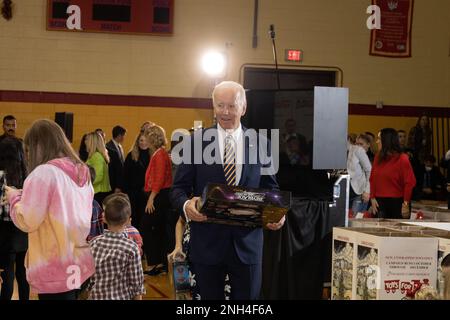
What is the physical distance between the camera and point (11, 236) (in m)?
5.02

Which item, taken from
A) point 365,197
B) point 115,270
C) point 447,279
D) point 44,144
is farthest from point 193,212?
point 365,197

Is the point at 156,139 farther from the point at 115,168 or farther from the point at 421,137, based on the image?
the point at 421,137

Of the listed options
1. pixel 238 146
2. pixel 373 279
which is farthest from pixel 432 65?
pixel 238 146

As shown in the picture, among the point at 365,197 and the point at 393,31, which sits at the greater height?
the point at 393,31

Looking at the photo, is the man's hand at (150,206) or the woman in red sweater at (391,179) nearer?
the woman in red sweater at (391,179)

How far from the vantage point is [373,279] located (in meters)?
4.33

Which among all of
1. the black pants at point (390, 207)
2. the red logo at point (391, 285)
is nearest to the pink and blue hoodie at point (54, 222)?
the red logo at point (391, 285)

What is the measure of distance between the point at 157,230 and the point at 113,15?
467cm

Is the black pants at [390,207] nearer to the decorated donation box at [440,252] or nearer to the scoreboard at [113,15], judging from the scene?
the decorated donation box at [440,252]

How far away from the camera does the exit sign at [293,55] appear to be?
11836 millimetres

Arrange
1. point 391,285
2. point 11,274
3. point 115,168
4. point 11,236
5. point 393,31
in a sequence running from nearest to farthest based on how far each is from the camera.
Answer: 1. point 391,285
2. point 11,236
3. point 11,274
4. point 115,168
5. point 393,31

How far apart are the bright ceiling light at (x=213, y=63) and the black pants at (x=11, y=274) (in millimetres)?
6610

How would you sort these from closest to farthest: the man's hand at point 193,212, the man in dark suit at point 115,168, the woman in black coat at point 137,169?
the man's hand at point 193,212 < the woman in black coat at point 137,169 < the man in dark suit at point 115,168
